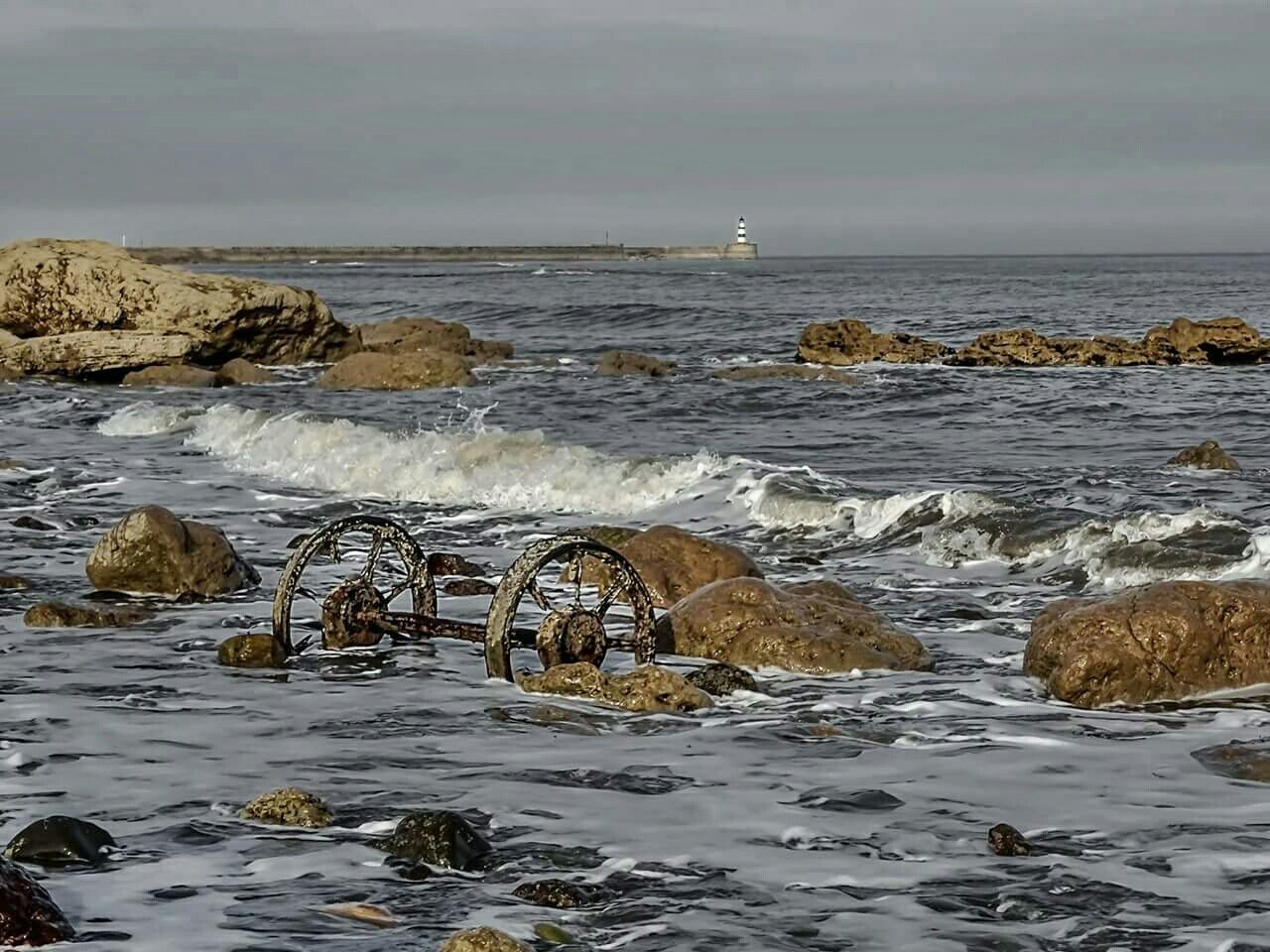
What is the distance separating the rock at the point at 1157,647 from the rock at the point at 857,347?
24.5 metres

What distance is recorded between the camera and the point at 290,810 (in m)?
5.68

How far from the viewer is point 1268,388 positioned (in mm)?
25938

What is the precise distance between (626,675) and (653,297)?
6080 centimetres

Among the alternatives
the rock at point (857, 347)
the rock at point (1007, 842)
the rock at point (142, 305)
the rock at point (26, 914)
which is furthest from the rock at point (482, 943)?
the rock at point (857, 347)

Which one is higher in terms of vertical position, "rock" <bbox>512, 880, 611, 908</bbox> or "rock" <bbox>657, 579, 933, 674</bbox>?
"rock" <bbox>657, 579, 933, 674</bbox>

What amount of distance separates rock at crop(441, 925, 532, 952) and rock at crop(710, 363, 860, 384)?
79.4 feet

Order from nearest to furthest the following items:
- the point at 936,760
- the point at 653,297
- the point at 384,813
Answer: the point at 384,813 < the point at 936,760 < the point at 653,297

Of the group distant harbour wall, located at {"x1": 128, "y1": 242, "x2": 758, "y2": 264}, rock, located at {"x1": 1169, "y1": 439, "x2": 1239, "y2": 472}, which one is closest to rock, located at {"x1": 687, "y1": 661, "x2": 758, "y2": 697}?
rock, located at {"x1": 1169, "y1": 439, "x2": 1239, "y2": 472}

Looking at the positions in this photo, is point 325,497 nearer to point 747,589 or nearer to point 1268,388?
point 747,589

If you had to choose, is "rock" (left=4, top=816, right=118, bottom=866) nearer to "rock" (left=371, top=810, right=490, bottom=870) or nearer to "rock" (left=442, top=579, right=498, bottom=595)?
"rock" (left=371, top=810, right=490, bottom=870)

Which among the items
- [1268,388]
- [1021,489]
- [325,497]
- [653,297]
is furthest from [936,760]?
[653,297]

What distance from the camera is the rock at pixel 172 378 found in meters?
27.4

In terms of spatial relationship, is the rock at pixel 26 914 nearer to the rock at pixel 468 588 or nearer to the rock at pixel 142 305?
the rock at pixel 468 588

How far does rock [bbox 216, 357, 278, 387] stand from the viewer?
2761cm
